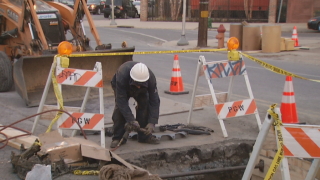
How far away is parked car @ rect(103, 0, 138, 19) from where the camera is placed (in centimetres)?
3847

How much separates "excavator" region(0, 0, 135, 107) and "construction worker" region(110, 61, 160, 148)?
277 cm

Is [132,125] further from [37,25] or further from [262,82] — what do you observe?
[262,82]

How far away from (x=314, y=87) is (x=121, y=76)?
20.7ft

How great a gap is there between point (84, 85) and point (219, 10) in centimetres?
3013

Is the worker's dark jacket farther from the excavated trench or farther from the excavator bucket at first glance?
the excavator bucket

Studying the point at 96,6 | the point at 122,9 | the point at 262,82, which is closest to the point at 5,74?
the point at 262,82

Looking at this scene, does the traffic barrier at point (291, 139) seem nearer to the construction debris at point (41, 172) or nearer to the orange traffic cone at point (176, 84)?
the construction debris at point (41, 172)

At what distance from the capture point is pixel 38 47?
8.49m

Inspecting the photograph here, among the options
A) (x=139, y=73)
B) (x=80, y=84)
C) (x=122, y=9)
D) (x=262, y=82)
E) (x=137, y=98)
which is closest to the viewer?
(x=139, y=73)

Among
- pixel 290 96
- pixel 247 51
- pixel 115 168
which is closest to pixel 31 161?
pixel 115 168

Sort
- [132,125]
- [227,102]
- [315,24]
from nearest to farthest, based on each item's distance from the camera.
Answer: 1. [132,125]
2. [227,102]
3. [315,24]

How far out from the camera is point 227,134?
5977 millimetres

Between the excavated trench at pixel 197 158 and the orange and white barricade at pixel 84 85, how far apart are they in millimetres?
597

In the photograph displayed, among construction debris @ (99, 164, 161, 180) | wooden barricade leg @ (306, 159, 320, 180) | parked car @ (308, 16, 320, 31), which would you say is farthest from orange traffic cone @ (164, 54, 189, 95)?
parked car @ (308, 16, 320, 31)
